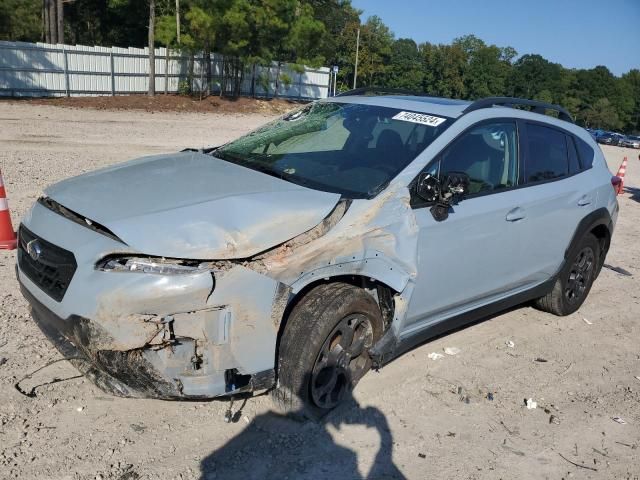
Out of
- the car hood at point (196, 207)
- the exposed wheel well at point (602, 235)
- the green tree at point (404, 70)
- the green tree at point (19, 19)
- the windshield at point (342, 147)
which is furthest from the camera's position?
the green tree at point (404, 70)

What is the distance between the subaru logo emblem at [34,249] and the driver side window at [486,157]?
94.6 inches

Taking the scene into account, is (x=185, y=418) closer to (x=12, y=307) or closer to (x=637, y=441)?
(x=12, y=307)

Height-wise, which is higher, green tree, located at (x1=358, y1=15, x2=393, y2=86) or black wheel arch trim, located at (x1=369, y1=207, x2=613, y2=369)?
green tree, located at (x1=358, y1=15, x2=393, y2=86)

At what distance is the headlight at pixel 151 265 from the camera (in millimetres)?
2861

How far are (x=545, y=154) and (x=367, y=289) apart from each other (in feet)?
7.09

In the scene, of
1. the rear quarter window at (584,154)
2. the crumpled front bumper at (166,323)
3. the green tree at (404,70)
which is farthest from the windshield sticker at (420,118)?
the green tree at (404,70)

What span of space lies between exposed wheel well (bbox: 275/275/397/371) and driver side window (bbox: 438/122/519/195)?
2.67ft

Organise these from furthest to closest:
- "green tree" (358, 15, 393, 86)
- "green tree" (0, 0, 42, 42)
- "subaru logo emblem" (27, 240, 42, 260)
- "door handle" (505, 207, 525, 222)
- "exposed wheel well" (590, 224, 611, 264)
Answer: "green tree" (358, 15, 393, 86) → "green tree" (0, 0, 42, 42) → "exposed wheel well" (590, 224, 611, 264) → "door handle" (505, 207, 525, 222) → "subaru logo emblem" (27, 240, 42, 260)

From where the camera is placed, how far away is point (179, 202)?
10.6 feet

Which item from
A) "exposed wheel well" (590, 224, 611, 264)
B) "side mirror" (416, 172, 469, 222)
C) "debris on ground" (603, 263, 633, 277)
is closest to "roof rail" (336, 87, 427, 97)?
"side mirror" (416, 172, 469, 222)

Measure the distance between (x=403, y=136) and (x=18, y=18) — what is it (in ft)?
110

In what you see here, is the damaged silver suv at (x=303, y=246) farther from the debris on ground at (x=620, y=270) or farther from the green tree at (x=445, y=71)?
the green tree at (x=445, y=71)

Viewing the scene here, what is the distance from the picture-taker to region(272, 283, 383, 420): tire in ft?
10.7

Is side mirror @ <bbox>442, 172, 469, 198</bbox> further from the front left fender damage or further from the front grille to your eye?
the front grille
